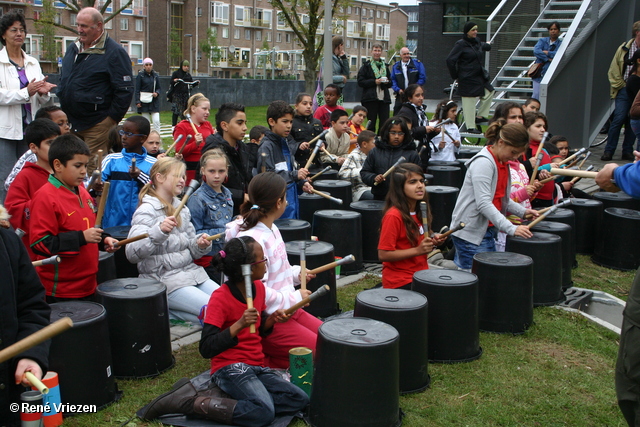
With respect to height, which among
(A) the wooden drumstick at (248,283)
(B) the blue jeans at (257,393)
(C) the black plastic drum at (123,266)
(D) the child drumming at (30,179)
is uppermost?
(D) the child drumming at (30,179)

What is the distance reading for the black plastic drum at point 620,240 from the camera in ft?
Answer: 23.6

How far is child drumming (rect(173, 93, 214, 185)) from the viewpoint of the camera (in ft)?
24.3

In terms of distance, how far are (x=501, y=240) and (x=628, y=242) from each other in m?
1.90

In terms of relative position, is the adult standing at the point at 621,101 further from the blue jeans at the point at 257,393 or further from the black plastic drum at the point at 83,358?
the black plastic drum at the point at 83,358

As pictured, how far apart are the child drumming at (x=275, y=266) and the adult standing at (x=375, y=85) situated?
27.0 feet

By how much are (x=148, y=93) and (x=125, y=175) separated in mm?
11289

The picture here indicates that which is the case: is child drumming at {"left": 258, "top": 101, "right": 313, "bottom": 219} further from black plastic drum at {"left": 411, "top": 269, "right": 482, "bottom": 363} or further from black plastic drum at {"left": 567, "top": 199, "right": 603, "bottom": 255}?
black plastic drum at {"left": 567, "top": 199, "right": 603, "bottom": 255}

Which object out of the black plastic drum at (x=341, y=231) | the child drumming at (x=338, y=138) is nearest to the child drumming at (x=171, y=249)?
the black plastic drum at (x=341, y=231)

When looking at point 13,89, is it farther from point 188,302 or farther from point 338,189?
point 338,189

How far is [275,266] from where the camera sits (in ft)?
13.8

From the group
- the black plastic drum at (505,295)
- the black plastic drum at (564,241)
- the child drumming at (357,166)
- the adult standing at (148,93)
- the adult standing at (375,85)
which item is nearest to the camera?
the black plastic drum at (505,295)

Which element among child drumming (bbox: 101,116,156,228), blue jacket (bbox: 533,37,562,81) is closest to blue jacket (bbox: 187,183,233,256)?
child drumming (bbox: 101,116,156,228)

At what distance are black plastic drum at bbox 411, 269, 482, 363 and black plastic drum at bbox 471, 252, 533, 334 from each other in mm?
599

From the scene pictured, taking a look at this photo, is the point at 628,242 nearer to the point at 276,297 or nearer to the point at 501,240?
the point at 501,240
